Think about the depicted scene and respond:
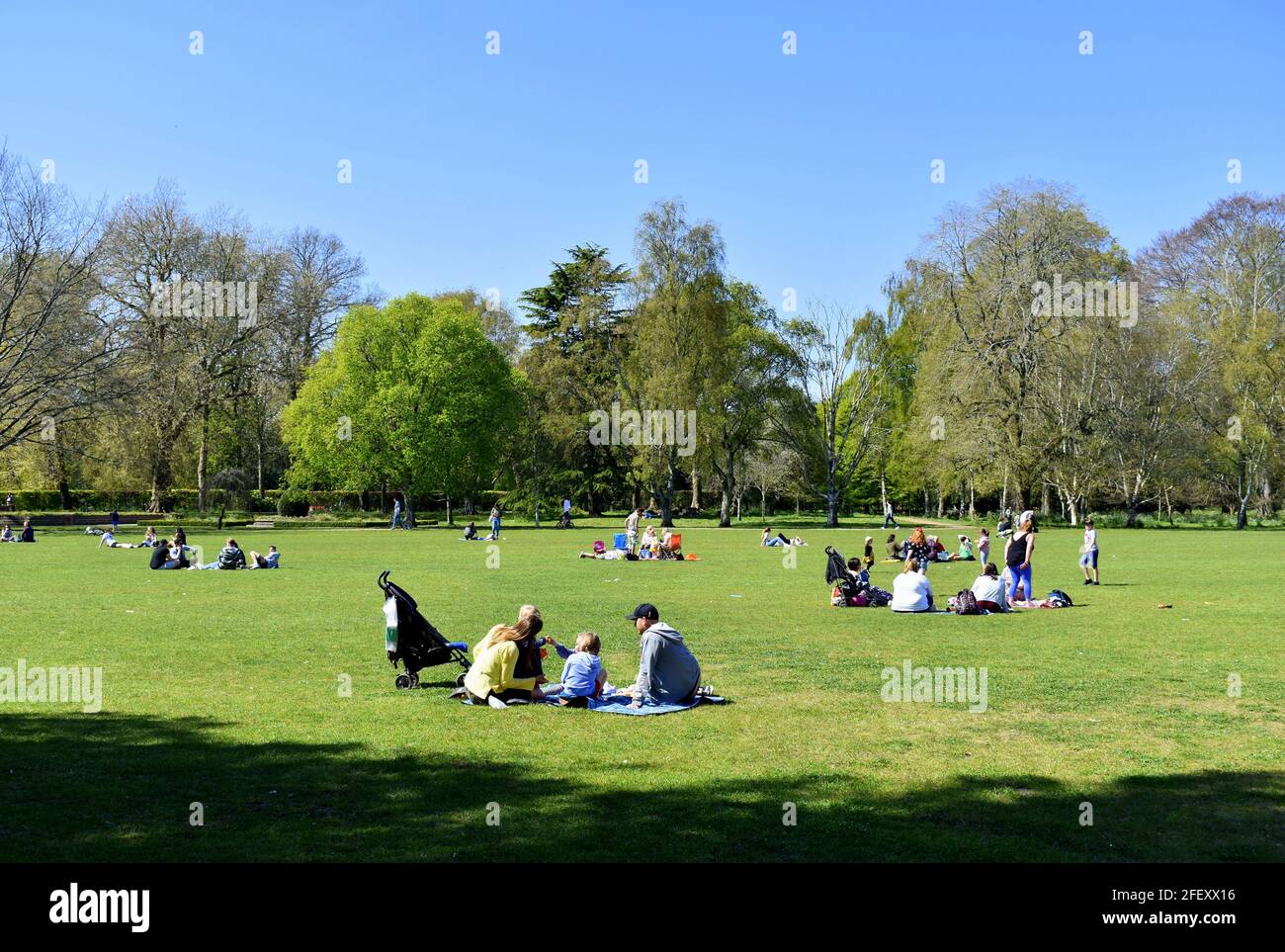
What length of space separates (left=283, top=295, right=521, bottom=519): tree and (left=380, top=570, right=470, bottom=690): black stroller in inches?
1983

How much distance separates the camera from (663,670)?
1070 cm

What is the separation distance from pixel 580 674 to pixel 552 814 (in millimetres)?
3741

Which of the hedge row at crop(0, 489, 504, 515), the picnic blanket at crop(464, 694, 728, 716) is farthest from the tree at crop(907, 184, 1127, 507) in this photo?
the picnic blanket at crop(464, 694, 728, 716)

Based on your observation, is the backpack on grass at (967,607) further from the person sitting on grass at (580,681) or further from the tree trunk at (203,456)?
the tree trunk at (203,456)

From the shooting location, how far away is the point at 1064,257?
6038 cm

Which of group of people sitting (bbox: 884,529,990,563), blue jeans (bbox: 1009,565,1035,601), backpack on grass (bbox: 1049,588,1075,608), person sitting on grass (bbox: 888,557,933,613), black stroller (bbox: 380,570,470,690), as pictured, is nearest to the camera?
black stroller (bbox: 380,570,470,690)

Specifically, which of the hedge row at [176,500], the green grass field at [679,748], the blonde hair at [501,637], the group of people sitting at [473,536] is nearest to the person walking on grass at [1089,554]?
the green grass field at [679,748]

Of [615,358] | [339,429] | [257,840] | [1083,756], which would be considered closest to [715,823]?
[257,840]

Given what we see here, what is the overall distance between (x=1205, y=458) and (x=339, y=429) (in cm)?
5031

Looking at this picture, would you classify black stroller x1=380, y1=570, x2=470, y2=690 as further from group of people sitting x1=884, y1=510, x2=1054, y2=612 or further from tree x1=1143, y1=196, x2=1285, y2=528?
tree x1=1143, y1=196, x2=1285, y2=528

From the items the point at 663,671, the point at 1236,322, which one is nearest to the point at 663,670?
the point at 663,671

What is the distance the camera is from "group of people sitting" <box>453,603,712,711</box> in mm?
10688

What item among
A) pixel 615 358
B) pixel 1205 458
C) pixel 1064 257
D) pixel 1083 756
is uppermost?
pixel 1064 257
